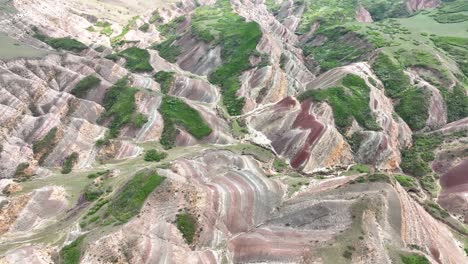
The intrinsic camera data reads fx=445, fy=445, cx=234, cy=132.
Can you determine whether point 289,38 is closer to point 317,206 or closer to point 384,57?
point 384,57

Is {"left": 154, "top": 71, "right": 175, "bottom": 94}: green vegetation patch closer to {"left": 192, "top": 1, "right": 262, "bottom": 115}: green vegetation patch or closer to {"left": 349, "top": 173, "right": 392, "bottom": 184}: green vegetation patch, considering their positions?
{"left": 192, "top": 1, "right": 262, "bottom": 115}: green vegetation patch

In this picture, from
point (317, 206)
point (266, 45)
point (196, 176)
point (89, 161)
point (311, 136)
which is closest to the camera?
point (317, 206)

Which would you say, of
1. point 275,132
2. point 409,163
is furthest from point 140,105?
point 409,163

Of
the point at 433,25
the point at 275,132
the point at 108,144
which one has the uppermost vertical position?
the point at 108,144

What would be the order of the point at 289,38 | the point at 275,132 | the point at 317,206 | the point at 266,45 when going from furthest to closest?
the point at 289,38 → the point at 266,45 → the point at 275,132 → the point at 317,206

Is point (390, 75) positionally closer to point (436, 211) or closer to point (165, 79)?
point (436, 211)

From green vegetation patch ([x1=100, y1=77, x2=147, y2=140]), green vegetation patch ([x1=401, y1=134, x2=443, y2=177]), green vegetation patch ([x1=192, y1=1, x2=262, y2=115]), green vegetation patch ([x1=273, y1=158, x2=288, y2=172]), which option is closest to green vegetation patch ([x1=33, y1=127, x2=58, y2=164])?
green vegetation patch ([x1=100, y1=77, x2=147, y2=140])
